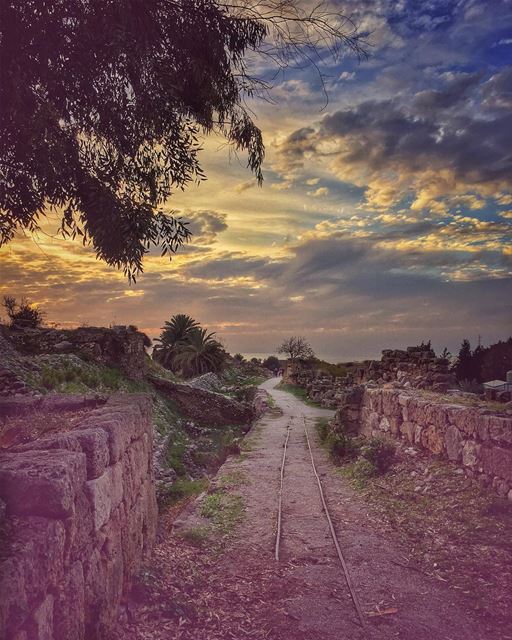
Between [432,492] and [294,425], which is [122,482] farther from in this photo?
[294,425]

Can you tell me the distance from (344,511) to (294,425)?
41.5 feet

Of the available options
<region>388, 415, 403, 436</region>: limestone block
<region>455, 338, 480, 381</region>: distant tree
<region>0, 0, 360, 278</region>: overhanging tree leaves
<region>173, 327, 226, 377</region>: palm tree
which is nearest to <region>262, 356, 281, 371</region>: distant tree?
<region>455, 338, 480, 381</region>: distant tree

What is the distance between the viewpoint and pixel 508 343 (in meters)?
49.0

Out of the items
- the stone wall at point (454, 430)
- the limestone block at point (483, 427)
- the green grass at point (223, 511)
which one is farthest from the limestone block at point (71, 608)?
the limestone block at point (483, 427)

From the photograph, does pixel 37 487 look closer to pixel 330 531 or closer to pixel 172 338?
pixel 330 531

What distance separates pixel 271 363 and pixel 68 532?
89846 millimetres

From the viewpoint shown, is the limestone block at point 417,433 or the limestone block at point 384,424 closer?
the limestone block at point 417,433

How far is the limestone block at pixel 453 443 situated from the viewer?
30.6 ft

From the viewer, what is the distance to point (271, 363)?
9306cm

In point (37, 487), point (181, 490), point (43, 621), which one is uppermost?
point (37, 487)

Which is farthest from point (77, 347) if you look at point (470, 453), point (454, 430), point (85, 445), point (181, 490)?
point (85, 445)

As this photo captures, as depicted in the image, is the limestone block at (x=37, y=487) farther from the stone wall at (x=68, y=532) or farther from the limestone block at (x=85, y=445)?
the limestone block at (x=85, y=445)

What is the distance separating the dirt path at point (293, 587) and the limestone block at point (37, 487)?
1919 millimetres

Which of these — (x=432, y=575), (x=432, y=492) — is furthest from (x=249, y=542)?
(x=432, y=492)
